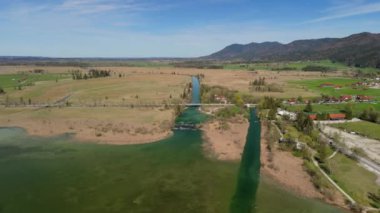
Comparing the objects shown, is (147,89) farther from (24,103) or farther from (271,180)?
(271,180)

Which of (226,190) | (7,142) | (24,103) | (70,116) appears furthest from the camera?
(24,103)

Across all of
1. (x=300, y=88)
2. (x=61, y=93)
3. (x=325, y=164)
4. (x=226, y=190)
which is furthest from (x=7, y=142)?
(x=300, y=88)

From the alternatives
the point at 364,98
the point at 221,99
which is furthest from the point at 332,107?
the point at 221,99

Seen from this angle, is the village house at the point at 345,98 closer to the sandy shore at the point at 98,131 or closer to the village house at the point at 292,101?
the village house at the point at 292,101

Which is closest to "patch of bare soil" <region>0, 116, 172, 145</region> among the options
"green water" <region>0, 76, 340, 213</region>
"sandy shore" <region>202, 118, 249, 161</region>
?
"green water" <region>0, 76, 340, 213</region>

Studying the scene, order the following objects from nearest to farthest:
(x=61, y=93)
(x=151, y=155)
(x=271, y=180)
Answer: (x=271, y=180) → (x=151, y=155) → (x=61, y=93)

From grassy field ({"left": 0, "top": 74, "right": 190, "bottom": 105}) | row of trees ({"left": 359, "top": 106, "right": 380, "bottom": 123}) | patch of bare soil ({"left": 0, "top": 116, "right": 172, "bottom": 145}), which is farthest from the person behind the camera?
grassy field ({"left": 0, "top": 74, "right": 190, "bottom": 105})

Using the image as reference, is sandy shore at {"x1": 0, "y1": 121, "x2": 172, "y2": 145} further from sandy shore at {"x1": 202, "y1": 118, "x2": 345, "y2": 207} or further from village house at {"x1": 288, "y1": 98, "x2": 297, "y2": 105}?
village house at {"x1": 288, "y1": 98, "x2": 297, "y2": 105}

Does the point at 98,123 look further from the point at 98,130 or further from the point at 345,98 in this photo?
the point at 345,98
